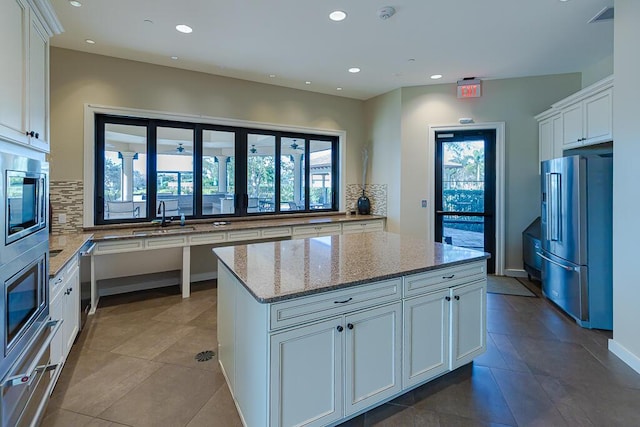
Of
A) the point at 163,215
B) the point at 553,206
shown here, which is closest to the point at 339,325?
the point at 553,206

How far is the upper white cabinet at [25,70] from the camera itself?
1.55 metres

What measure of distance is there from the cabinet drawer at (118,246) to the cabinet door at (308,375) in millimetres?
2929

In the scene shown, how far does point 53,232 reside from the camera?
149 inches

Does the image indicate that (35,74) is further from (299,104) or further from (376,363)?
(299,104)

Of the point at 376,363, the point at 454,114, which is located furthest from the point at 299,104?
the point at 376,363

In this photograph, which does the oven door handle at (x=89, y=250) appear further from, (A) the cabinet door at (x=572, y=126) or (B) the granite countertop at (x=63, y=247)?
(A) the cabinet door at (x=572, y=126)

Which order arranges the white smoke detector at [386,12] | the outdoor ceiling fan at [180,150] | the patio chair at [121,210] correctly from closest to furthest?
1. the white smoke detector at [386,12]
2. the patio chair at [121,210]
3. the outdoor ceiling fan at [180,150]

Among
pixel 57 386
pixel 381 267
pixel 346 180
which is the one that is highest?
pixel 346 180

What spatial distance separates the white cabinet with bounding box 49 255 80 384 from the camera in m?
2.16

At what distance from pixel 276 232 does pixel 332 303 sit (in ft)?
10.2

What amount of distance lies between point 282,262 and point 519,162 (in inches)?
174

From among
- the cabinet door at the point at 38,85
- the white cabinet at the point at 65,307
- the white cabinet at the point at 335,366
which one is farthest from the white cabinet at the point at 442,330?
the cabinet door at the point at 38,85

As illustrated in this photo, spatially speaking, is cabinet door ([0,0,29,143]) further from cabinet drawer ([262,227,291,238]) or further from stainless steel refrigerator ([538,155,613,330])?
stainless steel refrigerator ([538,155,613,330])

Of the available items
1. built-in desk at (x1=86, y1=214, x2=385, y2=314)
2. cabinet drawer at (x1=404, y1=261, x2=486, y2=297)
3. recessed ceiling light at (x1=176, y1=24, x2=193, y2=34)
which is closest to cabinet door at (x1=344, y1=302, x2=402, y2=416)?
cabinet drawer at (x1=404, y1=261, x2=486, y2=297)
